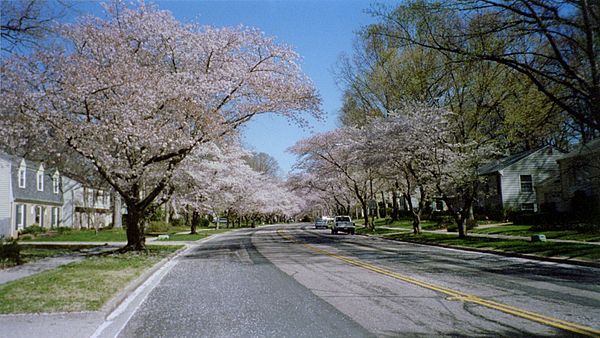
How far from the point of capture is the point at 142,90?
64.7 feet

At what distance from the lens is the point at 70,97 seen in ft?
64.2

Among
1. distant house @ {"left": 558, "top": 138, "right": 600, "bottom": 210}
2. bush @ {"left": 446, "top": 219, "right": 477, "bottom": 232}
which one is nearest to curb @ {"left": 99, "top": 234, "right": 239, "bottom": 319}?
bush @ {"left": 446, "top": 219, "right": 477, "bottom": 232}

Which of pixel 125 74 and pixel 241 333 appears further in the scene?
pixel 125 74

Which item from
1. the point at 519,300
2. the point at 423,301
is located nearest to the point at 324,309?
the point at 423,301

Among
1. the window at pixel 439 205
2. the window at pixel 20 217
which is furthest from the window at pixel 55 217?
the window at pixel 439 205

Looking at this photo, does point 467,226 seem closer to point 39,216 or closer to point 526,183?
point 526,183

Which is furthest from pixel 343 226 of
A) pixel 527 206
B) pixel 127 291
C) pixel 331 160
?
pixel 127 291

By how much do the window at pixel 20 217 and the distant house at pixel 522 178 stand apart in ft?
125

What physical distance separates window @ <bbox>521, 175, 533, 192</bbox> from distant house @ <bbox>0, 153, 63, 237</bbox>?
3753 centimetres

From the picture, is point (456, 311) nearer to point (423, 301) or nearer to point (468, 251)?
point (423, 301)

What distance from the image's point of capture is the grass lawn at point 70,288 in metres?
8.93

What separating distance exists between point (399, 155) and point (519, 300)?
23484mm

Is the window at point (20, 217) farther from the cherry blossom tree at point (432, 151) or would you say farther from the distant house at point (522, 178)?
the distant house at point (522, 178)

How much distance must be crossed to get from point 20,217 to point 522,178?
41.7m
